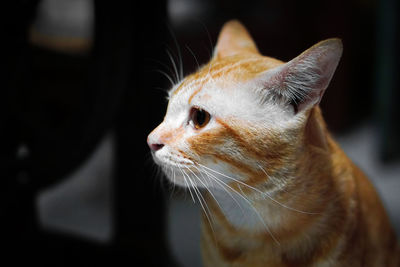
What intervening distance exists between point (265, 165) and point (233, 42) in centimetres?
25

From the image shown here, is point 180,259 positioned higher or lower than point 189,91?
lower

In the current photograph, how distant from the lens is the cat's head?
0.58 m

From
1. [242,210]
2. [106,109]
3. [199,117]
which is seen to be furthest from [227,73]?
[106,109]

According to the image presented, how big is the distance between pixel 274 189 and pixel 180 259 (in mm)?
659

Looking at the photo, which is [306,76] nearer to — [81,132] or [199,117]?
[199,117]

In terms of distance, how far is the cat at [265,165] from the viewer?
0.59m

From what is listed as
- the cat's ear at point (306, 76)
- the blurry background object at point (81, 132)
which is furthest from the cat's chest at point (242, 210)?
the blurry background object at point (81, 132)

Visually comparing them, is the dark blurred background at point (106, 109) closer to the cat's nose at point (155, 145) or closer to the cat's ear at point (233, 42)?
the cat's ear at point (233, 42)

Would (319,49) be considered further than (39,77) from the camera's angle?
No

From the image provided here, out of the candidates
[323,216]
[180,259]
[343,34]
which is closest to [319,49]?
[323,216]

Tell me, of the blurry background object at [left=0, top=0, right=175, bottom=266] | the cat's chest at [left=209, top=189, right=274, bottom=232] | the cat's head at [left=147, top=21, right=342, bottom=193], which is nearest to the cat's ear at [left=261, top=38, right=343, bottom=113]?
the cat's head at [left=147, top=21, right=342, bottom=193]

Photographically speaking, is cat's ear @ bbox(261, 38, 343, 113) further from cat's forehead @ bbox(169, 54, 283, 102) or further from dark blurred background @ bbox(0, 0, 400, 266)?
dark blurred background @ bbox(0, 0, 400, 266)

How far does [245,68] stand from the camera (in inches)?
24.7

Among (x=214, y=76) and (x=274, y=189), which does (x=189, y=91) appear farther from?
(x=274, y=189)
